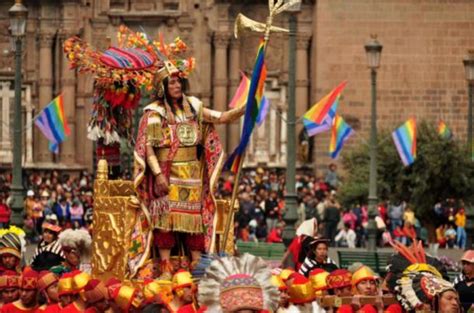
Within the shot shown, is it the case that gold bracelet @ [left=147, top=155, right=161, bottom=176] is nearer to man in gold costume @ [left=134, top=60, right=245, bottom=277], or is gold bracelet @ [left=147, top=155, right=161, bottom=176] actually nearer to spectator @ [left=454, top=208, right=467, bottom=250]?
man in gold costume @ [left=134, top=60, right=245, bottom=277]

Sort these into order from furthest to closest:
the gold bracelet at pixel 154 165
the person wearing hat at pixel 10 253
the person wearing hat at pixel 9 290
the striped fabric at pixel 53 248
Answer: the striped fabric at pixel 53 248 → the gold bracelet at pixel 154 165 → the person wearing hat at pixel 10 253 → the person wearing hat at pixel 9 290

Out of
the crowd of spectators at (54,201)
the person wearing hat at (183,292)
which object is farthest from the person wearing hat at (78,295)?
the crowd of spectators at (54,201)

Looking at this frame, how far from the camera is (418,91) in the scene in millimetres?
58125

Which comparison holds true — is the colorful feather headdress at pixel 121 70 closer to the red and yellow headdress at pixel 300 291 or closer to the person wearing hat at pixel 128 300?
the person wearing hat at pixel 128 300

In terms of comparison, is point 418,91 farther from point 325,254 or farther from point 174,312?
point 174,312

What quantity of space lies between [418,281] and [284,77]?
43.2m

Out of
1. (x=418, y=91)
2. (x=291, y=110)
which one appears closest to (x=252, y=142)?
(x=418, y=91)

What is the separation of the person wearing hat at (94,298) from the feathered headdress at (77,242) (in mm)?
5123

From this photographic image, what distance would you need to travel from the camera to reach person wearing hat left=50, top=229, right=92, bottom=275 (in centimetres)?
2211

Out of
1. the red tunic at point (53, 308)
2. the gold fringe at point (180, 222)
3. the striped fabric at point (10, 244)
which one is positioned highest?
the gold fringe at point (180, 222)

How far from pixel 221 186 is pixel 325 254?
100 feet

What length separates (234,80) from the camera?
192 ft

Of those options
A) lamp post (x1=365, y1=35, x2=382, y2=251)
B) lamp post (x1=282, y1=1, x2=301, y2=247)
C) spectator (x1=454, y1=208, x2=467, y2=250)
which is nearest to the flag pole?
lamp post (x1=282, y1=1, x2=301, y2=247)

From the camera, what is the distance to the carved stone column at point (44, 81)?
5800 cm
